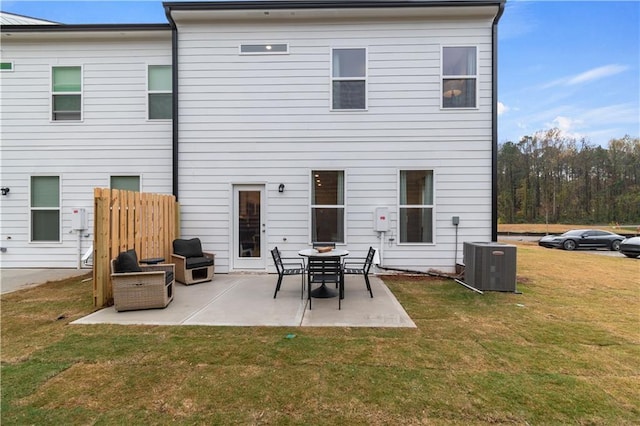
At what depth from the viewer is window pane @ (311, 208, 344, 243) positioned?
6.88 meters

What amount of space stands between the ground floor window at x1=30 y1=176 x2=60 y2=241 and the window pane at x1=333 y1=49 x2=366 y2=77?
7.13 meters

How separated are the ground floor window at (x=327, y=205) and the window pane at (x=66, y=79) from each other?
6121 mm

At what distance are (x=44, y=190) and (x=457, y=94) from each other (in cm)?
992

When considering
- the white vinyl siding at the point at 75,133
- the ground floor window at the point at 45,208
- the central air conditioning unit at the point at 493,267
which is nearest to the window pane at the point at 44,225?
the ground floor window at the point at 45,208

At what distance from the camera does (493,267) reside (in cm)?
548

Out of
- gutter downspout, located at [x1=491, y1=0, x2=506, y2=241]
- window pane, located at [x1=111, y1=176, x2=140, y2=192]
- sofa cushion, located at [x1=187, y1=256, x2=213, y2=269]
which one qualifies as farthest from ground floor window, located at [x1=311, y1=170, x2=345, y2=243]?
window pane, located at [x1=111, y1=176, x2=140, y2=192]

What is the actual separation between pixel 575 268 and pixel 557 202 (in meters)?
29.9

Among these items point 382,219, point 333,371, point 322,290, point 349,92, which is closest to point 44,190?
point 322,290

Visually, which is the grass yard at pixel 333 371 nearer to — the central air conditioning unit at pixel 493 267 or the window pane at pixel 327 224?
the central air conditioning unit at pixel 493 267

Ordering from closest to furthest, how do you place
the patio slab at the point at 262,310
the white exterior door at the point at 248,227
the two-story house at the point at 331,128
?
the patio slab at the point at 262,310
the two-story house at the point at 331,128
the white exterior door at the point at 248,227

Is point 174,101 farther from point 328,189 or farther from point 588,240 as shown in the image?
point 588,240

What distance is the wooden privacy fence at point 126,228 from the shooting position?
4.54 metres

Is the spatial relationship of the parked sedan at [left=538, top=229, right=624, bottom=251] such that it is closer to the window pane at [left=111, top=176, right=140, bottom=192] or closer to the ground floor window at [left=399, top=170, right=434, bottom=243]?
the ground floor window at [left=399, top=170, right=434, bottom=243]

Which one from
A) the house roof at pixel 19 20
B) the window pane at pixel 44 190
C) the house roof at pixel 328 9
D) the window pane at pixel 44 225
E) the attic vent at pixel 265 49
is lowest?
the window pane at pixel 44 225
